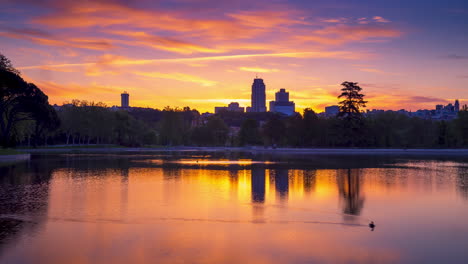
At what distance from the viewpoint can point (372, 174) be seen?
3609 centimetres

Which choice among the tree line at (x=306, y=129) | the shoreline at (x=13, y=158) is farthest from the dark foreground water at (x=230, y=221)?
the tree line at (x=306, y=129)

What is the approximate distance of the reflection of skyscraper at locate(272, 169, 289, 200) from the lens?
78.9 feet

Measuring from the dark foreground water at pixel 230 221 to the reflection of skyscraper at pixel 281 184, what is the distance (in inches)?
2.9

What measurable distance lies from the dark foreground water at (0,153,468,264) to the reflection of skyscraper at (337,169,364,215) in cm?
7

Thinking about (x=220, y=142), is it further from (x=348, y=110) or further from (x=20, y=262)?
(x=20, y=262)

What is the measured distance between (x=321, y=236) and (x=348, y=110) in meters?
74.6

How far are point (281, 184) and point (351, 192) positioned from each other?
504cm

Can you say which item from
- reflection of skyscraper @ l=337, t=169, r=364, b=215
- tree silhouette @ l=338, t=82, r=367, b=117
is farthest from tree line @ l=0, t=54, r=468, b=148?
reflection of skyscraper @ l=337, t=169, r=364, b=215

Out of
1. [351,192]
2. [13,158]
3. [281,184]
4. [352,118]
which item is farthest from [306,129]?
[351,192]

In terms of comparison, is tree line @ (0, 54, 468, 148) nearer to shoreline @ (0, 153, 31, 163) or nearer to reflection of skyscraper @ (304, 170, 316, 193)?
shoreline @ (0, 153, 31, 163)

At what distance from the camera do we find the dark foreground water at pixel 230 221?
12.8m

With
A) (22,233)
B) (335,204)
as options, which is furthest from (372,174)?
(22,233)

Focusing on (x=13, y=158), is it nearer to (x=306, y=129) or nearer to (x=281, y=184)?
(x=281, y=184)

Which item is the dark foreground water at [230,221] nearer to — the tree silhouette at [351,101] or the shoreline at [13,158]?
the shoreline at [13,158]
